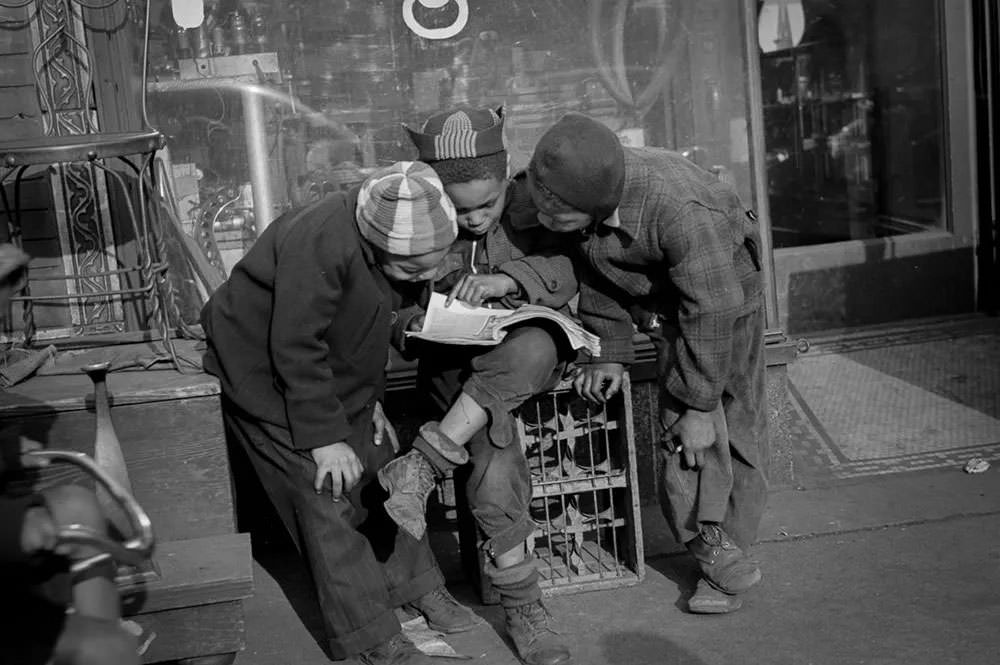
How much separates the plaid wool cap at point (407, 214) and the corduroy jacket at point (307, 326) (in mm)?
115

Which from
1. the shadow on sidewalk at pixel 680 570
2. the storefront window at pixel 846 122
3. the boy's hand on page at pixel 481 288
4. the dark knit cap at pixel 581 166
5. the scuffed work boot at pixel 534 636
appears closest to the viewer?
the dark knit cap at pixel 581 166

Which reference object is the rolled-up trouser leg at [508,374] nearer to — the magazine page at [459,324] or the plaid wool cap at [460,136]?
the magazine page at [459,324]

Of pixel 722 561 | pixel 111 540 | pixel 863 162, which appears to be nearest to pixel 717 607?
pixel 722 561

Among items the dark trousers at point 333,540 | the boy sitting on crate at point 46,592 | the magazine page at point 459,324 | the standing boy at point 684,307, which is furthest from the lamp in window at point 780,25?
the boy sitting on crate at point 46,592

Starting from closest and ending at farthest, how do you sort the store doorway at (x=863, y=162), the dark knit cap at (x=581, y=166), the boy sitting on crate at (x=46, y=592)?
1. the boy sitting on crate at (x=46, y=592)
2. the dark knit cap at (x=581, y=166)
3. the store doorway at (x=863, y=162)

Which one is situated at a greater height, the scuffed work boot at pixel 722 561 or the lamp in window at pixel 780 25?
the lamp in window at pixel 780 25

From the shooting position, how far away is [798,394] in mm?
5480

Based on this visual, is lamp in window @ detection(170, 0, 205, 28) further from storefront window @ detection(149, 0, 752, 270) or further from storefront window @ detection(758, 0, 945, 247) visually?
storefront window @ detection(758, 0, 945, 247)

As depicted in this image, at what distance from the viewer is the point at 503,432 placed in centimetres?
375

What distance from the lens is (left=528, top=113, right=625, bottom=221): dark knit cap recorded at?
3543 mm

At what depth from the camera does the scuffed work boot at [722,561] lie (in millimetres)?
3959

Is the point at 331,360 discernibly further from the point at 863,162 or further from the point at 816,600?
the point at 863,162

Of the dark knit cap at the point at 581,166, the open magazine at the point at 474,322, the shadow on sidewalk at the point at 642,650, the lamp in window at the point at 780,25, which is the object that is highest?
the lamp in window at the point at 780,25

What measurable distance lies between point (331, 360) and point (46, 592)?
1.36 meters
